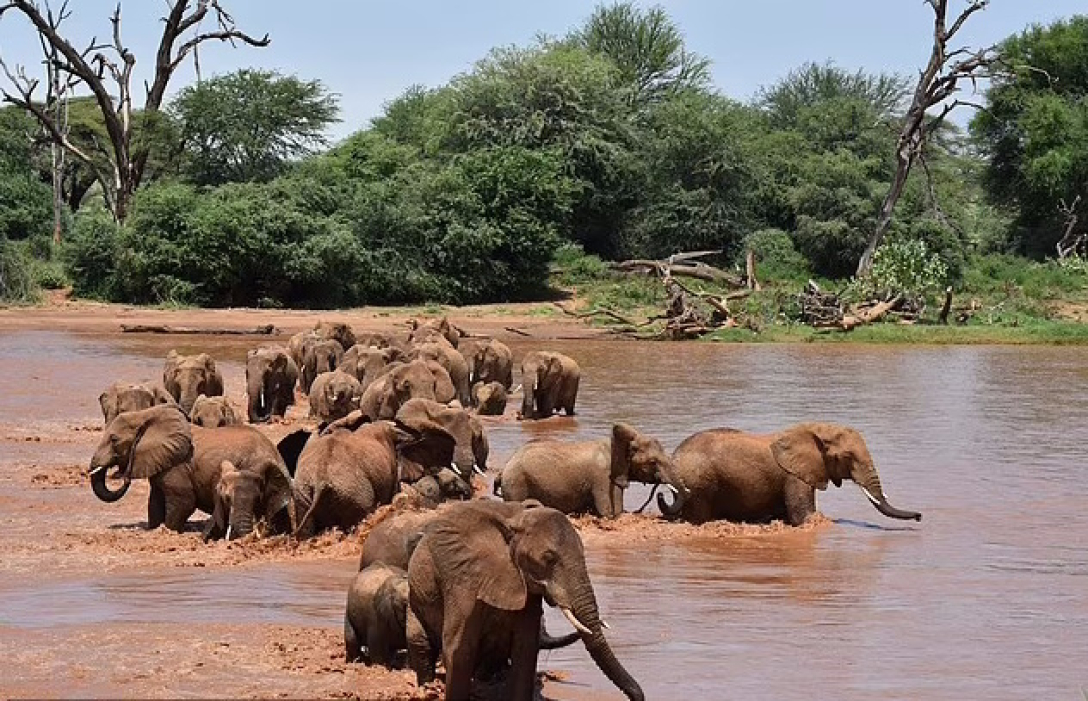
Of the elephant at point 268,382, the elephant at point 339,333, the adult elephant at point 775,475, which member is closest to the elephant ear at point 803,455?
the adult elephant at point 775,475

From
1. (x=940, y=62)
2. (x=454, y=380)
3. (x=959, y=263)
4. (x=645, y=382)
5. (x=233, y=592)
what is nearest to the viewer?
(x=233, y=592)

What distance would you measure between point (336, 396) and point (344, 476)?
6.18m

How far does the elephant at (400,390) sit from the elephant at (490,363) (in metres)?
6.58

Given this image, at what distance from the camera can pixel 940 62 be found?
53.6 metres

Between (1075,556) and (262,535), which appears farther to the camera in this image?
(1075,556)

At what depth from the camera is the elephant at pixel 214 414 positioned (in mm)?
15727

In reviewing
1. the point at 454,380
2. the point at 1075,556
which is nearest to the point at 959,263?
the point at 454,380

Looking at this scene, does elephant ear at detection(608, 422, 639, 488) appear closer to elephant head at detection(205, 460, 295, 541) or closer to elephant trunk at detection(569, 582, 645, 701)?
elephant head at detection(205, 460, 295, 541)

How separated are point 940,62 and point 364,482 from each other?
4491 cm

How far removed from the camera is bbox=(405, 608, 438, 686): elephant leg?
8.06 metres

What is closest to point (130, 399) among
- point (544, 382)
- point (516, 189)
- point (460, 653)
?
point (544, 382)

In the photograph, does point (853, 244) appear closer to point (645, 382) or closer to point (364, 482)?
point (645, 382)

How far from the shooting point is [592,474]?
13555 millimetres

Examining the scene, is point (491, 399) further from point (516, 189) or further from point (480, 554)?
point (516, 189)
